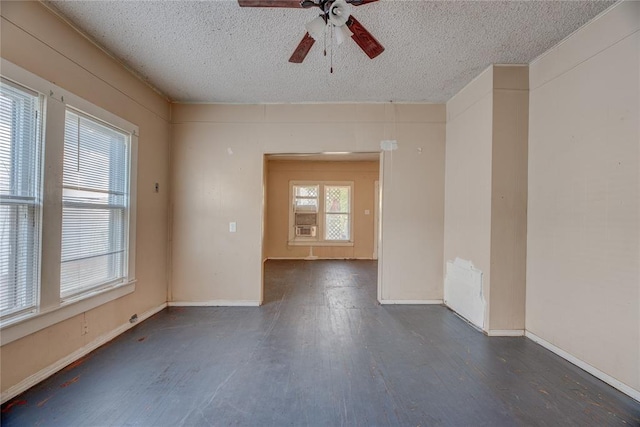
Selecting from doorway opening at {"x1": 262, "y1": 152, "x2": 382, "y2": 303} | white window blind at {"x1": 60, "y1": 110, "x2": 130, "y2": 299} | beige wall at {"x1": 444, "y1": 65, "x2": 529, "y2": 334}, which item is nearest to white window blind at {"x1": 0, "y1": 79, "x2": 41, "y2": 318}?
white window blind at {"x1": 60, "y1": 110, "x2": 130, "y2": 299}

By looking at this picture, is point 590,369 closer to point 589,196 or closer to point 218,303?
point 589,196

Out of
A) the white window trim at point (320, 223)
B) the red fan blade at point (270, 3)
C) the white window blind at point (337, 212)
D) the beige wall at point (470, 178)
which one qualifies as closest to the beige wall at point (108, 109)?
the red fan blade at point (270, 3)

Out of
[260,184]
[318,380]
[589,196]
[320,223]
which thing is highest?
[260,184]

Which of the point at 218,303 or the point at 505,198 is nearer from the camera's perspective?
the point at 505,198

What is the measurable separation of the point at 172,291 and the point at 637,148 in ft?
15.7

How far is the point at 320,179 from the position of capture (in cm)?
746

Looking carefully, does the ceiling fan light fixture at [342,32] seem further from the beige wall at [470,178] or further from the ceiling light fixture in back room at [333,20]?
the beige wall at [470,178]

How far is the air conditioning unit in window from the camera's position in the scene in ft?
24.6

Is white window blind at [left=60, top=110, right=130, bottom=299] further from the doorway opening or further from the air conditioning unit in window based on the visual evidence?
the air conditioning unit in window

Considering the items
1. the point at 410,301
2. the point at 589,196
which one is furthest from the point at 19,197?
the point at 589,196

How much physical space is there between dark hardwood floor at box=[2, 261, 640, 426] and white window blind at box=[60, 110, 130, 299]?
705 mm

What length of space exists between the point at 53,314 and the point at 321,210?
19.1 ft

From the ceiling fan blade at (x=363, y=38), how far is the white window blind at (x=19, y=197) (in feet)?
7.36

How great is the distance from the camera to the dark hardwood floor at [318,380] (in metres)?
1.72
